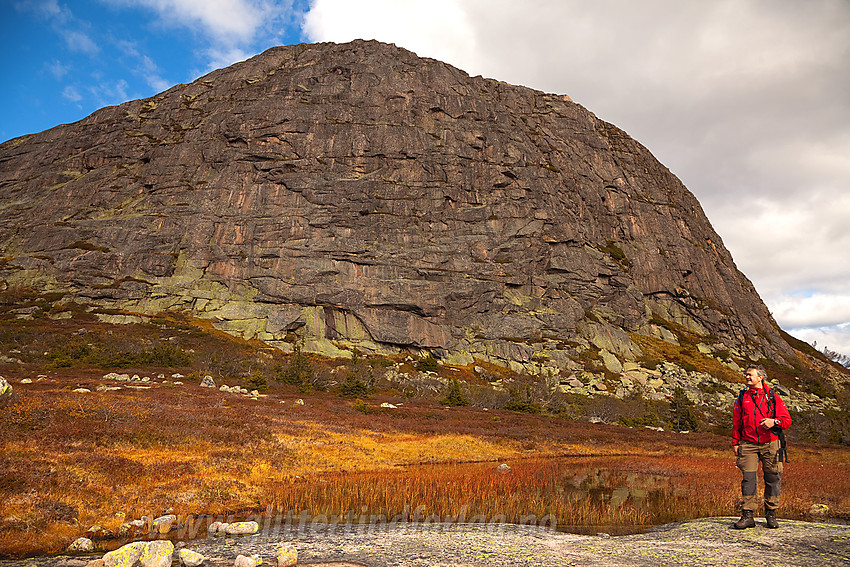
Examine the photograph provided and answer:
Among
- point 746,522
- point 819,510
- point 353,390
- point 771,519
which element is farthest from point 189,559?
point 353,390

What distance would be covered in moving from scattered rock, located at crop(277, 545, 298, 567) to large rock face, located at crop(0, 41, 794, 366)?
9128cm

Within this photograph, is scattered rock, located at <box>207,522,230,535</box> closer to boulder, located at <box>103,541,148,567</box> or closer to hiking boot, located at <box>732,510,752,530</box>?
boulder, located at <box>103,541,148,567</box>

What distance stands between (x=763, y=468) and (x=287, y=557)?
34.8ft

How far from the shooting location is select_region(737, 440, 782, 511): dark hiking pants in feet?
35.6

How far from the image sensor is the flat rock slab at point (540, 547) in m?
8.87

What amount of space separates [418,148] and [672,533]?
141475mm

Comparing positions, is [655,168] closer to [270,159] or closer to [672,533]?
[270,159]

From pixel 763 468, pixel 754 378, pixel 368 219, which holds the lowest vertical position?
pixel 763 468

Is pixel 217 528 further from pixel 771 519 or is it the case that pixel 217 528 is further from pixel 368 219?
pixel 368 219

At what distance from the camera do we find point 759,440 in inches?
434

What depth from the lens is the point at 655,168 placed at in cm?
18888

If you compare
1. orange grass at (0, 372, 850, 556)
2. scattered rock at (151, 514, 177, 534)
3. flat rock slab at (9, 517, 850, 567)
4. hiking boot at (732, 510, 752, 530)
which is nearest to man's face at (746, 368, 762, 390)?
hiking boot at (732, 510, 752, 530)

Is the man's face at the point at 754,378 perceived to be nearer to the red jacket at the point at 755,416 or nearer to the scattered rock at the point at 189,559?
the red jacket at the point at 755,416

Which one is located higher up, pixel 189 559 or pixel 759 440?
pixel 759 440
